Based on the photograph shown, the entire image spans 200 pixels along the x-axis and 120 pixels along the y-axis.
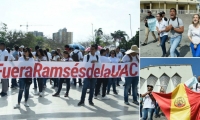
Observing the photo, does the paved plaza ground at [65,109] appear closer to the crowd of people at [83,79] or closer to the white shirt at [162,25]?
the crowd of people at [83,79]

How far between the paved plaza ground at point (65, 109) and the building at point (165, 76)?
0.75m

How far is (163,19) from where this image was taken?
6.02 m

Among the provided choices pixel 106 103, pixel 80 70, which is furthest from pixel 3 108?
pixel 106 103

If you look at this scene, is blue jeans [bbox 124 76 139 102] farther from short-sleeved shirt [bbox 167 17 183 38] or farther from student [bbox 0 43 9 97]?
student [bbox 0 43 9 97]

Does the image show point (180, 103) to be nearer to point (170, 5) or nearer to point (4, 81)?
point (170, 5)

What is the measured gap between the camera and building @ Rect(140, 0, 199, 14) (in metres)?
5.95

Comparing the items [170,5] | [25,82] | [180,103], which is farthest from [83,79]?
[170,5]

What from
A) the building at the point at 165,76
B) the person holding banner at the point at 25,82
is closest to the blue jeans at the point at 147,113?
the building at the point at 165,76

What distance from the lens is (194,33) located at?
5.84 meters

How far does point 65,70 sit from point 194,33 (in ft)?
9.11

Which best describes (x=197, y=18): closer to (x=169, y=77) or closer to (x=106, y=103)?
(x=169, y=77)

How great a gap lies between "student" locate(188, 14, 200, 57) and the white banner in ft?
4.78

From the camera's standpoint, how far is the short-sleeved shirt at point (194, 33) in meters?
5.82

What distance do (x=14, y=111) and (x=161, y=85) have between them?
2.93m
